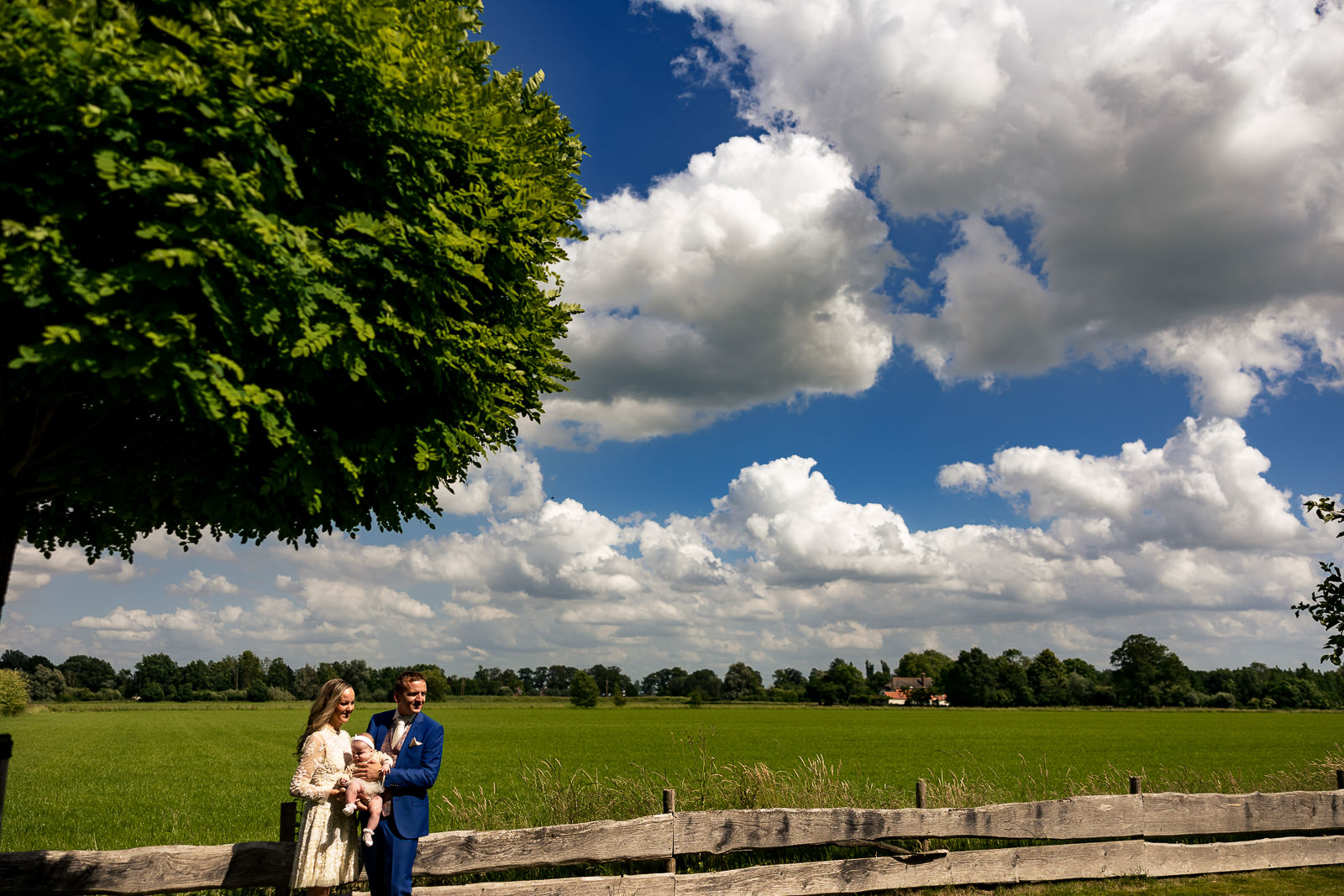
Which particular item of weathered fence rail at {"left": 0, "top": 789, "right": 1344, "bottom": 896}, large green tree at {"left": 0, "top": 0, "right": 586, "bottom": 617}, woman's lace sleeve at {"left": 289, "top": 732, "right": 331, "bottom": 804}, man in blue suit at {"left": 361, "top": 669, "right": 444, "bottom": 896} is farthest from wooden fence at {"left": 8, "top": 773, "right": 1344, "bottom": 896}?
large green tree at {"left": 0, "top": 0, "right": 586, "bottom": 617}

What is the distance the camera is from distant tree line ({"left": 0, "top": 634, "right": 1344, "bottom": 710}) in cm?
11038

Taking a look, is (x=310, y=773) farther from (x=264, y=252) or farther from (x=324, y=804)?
(x=264, y=252)

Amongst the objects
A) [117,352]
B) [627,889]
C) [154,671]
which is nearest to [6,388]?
[117,352]

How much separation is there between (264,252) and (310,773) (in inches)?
144

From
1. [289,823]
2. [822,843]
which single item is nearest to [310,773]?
[289,823]

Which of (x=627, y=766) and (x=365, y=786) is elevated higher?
(x=365, y=786)

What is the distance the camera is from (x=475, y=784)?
83.7 ft

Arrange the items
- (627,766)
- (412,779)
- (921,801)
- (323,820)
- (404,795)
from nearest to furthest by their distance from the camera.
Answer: (323,820) → (412,779) → (404,795) → (921,801) → (627,766)

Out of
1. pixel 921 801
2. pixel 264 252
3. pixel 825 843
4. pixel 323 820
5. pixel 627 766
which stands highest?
pixel 264 252

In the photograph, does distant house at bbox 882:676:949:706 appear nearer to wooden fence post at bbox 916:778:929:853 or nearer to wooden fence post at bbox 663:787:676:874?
wooden fence post at bbox 916:778:929:853

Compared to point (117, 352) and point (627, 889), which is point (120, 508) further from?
point (627, 889)

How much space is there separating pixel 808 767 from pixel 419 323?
8549mm

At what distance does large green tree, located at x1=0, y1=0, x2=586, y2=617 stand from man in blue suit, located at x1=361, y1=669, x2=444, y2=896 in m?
1.53

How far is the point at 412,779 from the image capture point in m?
5.73
